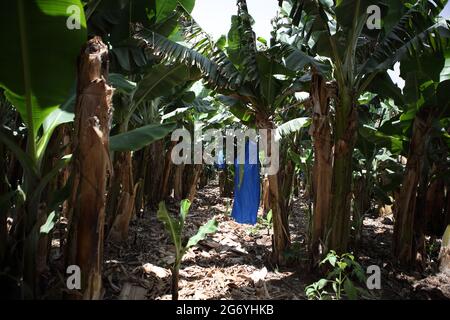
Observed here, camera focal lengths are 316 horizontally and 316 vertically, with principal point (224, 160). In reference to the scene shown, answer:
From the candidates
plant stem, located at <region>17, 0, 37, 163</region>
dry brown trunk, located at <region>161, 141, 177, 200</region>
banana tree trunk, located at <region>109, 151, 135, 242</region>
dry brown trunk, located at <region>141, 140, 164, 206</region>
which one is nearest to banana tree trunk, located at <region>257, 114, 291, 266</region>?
banana tree trunk, located at <region>109, 151, 135, 242</region>

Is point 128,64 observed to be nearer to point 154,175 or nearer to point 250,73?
point 250,73

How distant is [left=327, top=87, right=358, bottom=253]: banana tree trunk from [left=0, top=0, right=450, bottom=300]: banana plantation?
0.02 m

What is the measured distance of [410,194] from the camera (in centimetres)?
505

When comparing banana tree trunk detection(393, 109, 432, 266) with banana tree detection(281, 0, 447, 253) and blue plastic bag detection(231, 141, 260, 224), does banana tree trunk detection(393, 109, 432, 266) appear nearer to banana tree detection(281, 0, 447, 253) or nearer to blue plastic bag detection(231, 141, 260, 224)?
banana tree detection(281, 0, 447, 253)

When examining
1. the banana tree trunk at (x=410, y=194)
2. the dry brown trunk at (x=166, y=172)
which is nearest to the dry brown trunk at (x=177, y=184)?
the dry brown trunk at (x=166, y=172)

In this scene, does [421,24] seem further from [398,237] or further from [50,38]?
[50,38]

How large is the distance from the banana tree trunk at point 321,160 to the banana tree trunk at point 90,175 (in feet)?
9.46

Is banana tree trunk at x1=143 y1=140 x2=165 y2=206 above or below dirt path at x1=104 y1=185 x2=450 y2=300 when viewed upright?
above

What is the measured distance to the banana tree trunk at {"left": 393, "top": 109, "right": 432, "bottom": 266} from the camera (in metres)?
4.90

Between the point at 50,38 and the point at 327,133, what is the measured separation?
3.30m

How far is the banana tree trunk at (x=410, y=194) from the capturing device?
4898mm

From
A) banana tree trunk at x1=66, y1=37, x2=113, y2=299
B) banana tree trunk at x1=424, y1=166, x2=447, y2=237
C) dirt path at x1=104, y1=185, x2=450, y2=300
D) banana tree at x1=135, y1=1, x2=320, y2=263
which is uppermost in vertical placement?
banana tree at x1=135, y1=1, x2=320, y2=263

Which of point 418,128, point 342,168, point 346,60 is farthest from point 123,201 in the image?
point 418,128
